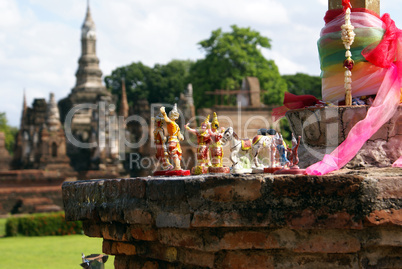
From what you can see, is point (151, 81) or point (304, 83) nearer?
point (304, 83)

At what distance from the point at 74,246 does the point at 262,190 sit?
12.7m

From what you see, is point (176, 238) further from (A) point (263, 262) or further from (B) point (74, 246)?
(B) point (74, 246)

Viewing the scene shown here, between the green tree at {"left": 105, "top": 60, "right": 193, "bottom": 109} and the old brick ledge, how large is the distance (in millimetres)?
Result: 47915

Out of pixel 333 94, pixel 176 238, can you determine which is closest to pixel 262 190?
pixel 176 238

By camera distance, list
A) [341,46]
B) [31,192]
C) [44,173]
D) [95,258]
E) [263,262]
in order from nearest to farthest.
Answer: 1. [263,262]
2. [341,46]
3. [95,258]
4. [31,192]
5. [44,173]

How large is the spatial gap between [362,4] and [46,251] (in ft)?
38.8

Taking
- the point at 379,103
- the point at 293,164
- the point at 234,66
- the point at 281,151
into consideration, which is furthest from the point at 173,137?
the point at 234,66

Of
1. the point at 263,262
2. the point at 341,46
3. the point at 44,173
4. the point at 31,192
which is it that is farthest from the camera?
the point at 44,173

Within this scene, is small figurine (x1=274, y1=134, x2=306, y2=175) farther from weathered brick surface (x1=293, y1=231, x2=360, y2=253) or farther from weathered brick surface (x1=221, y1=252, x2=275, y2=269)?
weathered brick surface (x1=221, y1=252, x2=275, y2=269)

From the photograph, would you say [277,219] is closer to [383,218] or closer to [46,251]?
[383,218]

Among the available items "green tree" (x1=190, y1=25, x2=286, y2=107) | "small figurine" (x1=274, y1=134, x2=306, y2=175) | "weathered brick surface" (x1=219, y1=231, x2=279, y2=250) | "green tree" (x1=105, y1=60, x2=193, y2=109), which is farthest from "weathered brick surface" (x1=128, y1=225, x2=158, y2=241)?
"green tree" (x1=105, y1=60, x2=193, y2=109)

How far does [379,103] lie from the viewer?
3.80m

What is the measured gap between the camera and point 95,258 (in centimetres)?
464

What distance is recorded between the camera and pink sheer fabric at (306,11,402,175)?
3.58m
